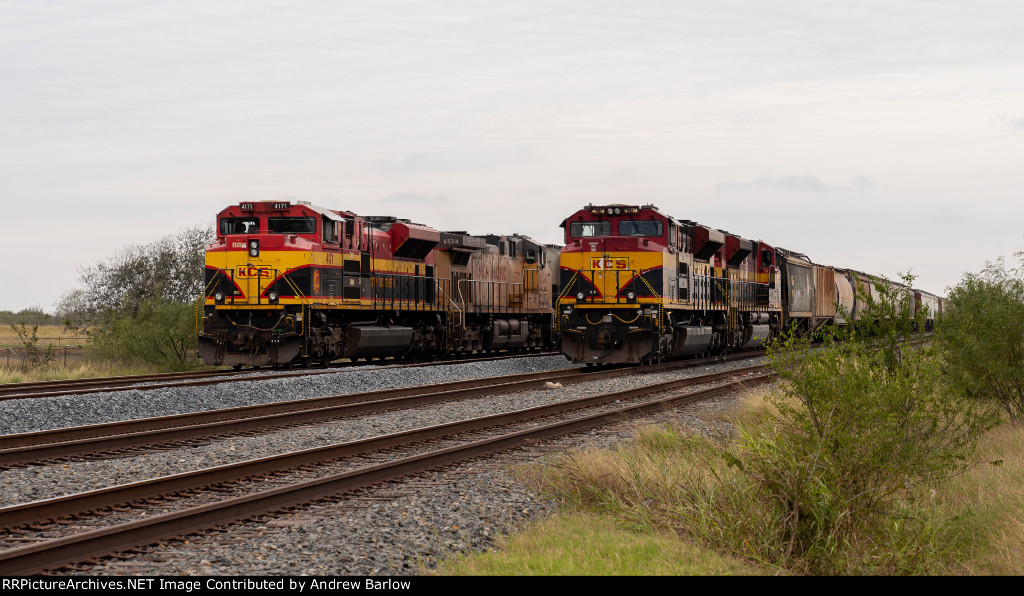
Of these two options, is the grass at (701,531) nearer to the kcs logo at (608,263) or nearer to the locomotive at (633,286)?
the locomotive at (633,286)

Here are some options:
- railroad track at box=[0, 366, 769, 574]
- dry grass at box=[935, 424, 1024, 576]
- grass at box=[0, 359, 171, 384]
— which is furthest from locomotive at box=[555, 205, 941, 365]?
dry grass at box=[935, 424, 1024, 576]

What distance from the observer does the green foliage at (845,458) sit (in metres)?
6.97

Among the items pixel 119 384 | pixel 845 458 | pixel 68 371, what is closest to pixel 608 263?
pixel 119 384

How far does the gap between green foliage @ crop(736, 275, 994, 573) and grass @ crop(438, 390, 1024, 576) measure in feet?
0.20

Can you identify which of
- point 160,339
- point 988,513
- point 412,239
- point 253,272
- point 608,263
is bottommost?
point 988,513

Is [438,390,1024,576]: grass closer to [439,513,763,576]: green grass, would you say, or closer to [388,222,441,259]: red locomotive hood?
[439,513,763,576]: green grass

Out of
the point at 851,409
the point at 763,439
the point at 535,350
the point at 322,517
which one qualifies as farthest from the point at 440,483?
the point at 535,350

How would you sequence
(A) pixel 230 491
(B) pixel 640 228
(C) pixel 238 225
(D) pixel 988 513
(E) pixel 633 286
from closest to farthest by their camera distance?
(D) pixel 988 513 → (A) pixel 230 491 → (C) pixel 238 225 → (E) pixel 633 286 → (B) pixel 640 228

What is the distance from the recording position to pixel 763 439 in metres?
7.84

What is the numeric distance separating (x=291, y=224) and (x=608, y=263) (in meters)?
7.81

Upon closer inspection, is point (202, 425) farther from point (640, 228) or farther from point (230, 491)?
point (640, 228)

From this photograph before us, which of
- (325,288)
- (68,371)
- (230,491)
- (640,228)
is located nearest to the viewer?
(230,491)

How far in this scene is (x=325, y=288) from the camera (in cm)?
2342

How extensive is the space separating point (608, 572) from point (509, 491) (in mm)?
3012
